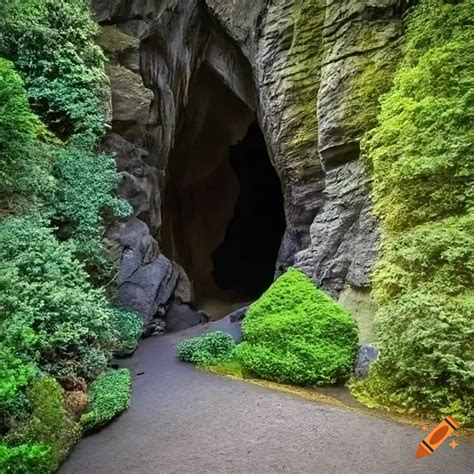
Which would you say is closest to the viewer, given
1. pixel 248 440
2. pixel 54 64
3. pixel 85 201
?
pixel 248 440

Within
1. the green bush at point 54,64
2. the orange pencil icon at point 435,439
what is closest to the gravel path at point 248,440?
the orange pencil icon at point 435,439

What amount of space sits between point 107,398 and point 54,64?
7785mm

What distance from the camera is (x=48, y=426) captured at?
15.1 feet

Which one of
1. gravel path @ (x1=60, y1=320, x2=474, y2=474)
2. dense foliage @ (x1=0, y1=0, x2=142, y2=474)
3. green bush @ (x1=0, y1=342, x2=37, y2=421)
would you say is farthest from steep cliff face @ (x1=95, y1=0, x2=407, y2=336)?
green bush @ (x1=0, y1=342, x2=37, y2=421)

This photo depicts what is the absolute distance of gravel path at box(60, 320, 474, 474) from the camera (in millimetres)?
4297

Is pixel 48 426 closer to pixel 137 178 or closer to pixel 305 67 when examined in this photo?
pixel 137 178

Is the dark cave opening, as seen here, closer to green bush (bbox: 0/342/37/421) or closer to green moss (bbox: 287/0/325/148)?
green moss (bbox: 287/0/325/148)

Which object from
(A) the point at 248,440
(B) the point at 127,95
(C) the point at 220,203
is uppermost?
(B) the point at 127,95

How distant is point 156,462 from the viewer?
4.49m

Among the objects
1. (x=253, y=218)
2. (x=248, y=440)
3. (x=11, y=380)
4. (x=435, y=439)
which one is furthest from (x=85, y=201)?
(x=253, y=218)

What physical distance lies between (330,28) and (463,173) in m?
5.70

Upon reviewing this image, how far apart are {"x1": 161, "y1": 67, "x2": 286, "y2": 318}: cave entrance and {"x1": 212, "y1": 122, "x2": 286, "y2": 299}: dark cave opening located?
0.20 feet

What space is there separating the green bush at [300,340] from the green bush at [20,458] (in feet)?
12.9

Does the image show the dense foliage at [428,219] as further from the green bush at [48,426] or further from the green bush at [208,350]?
the green bush at [48,426]
